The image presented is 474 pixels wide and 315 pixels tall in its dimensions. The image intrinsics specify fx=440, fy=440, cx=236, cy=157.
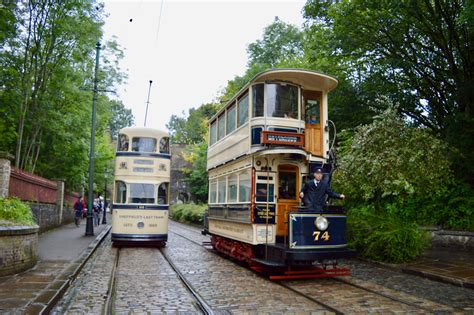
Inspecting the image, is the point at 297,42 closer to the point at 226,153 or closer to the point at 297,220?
the point at 226,153

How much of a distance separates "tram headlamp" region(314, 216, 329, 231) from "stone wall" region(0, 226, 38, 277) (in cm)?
646

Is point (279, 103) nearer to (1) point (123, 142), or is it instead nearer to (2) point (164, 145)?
(2) point (164, 145)

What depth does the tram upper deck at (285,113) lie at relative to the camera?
11.1 m

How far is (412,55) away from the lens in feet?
57.1

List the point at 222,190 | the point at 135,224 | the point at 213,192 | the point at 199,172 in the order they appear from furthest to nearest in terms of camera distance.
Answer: the point at 199,172
the point at 135,224
the point at 213,192
the point at 222,190

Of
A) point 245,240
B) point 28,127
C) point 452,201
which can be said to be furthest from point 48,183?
point 452,201

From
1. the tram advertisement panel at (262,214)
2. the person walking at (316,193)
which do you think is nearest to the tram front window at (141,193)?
the tram advertisement panel at (262,214)

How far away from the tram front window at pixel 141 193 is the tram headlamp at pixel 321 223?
28.9ft

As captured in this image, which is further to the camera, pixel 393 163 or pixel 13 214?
pixel 393 163

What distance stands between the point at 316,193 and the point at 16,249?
6.68 metres

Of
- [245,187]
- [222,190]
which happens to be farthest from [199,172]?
[245,187]

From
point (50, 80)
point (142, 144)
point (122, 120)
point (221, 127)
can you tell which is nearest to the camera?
point (221, 127)

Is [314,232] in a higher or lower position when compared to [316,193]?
lower

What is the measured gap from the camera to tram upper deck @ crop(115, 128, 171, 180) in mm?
16922
